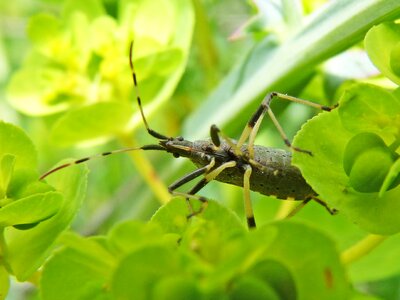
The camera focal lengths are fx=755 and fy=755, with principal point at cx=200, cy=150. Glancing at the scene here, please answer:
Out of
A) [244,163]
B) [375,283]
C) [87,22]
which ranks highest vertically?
[87,22]

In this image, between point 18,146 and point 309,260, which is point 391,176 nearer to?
point 309,260

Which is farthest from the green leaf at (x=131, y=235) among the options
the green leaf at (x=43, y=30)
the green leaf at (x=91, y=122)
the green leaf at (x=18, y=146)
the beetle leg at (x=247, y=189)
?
the green leaf at (x=43, y=30)

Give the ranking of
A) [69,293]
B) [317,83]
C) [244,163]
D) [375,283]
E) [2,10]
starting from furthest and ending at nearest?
[2,10], [375,283], [317,83], [244,163], [69,293]

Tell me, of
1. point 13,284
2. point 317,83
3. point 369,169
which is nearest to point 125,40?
point 317,83

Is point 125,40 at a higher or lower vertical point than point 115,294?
lower

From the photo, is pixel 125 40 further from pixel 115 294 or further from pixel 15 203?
pixel 115 294

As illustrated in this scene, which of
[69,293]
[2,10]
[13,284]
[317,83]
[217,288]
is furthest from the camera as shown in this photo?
[2,10]

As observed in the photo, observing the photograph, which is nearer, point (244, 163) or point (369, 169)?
point (369, 169)
